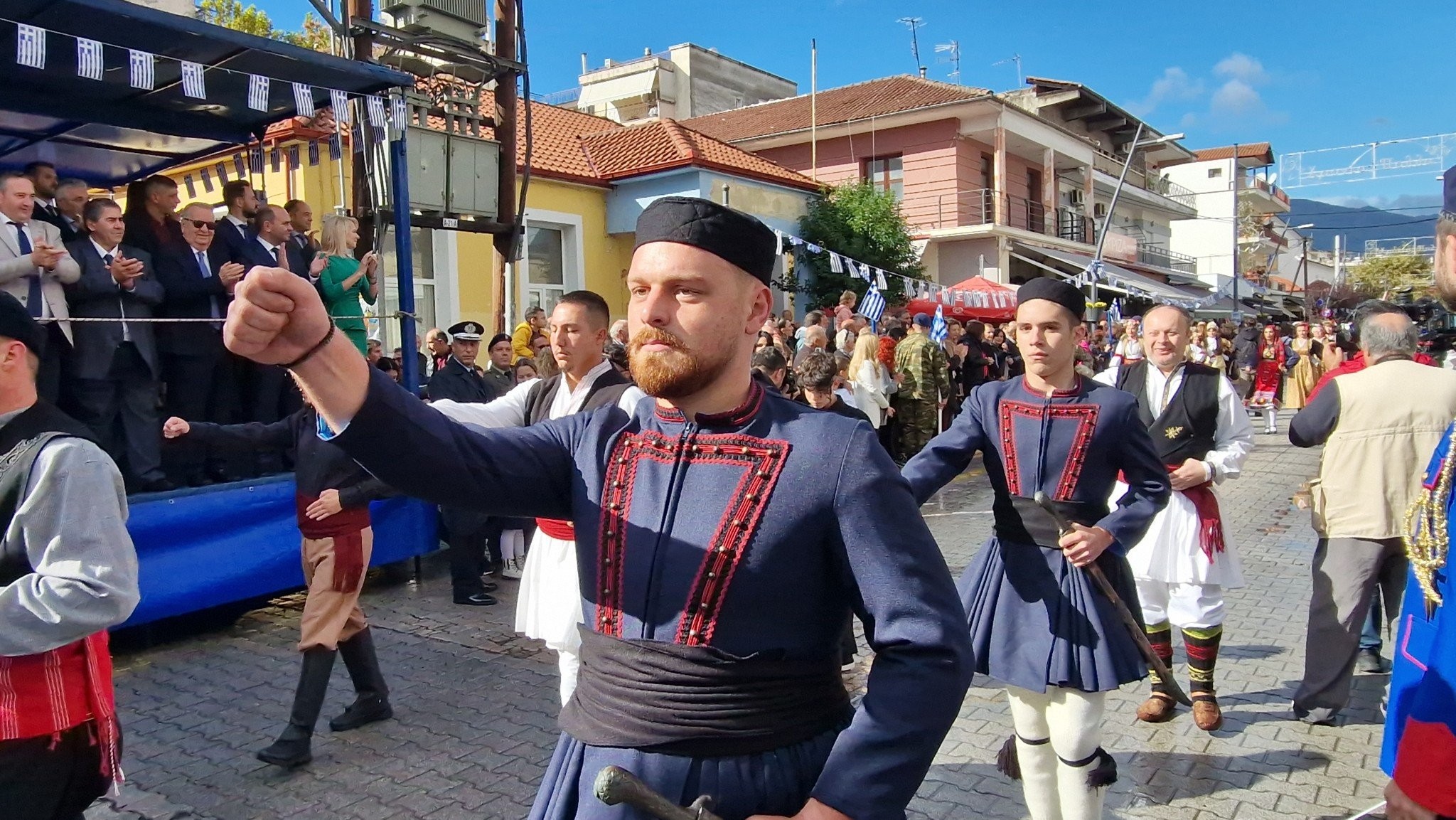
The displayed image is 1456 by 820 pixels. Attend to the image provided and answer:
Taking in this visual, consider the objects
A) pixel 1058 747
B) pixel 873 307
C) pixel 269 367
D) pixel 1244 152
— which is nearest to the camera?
pixel 1058 747

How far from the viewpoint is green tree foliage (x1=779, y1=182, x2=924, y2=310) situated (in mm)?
20406

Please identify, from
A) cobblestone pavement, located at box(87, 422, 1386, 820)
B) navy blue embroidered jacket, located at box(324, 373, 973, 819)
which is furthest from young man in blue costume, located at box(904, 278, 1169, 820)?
navy blue embroidered jacket, located at box(324, 373, 973, 819)

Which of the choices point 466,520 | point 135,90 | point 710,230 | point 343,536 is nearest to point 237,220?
point 135,90

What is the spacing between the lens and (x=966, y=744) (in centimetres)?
446

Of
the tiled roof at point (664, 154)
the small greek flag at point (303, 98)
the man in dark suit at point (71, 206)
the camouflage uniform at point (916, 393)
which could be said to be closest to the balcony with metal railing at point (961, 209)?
the tiled roof at point (664, 154)

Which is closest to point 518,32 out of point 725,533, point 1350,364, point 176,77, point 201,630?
point 176,77

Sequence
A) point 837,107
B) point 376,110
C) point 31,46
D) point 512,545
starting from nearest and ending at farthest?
point 31,46 → point 376,110 → point 512,545 → point 837,107

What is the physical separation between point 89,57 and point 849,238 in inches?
639

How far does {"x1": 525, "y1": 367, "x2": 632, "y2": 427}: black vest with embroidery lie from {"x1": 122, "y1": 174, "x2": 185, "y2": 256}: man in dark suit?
172 inches

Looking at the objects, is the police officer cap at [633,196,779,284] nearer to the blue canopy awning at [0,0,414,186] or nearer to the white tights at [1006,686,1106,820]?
the white tights at [1006,686,1106,820]

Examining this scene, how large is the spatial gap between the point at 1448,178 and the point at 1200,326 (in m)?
21.2

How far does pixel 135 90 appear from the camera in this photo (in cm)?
739

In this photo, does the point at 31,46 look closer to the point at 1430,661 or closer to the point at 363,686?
the point at 363,686

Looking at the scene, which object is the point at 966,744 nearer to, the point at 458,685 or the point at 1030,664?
the point at 1030,664
